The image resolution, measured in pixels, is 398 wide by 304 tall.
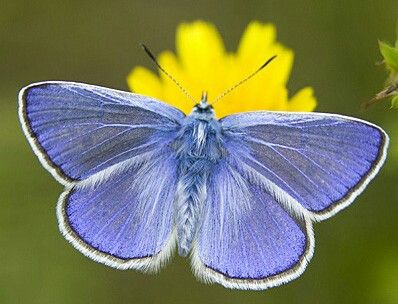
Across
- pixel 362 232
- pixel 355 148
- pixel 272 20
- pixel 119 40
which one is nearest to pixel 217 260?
pixel 355 148

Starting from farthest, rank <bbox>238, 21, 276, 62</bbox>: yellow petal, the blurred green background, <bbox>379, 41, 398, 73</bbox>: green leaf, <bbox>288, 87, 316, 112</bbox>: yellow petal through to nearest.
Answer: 1. the blurred green background
2. <bbox>238, 21, 276, 62</bbox>: yellow petal
3. <bbox>288, 87, 316, 112</bbox>: yellow petal
4. <bbox>379, 41, 398, 73</bbox>: green leaf

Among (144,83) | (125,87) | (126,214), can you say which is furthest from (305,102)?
(125,87)

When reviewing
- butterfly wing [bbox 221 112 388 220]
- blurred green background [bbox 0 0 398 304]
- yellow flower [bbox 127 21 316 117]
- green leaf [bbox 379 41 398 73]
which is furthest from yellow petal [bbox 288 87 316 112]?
green leaf [bbox 379 41 398 73]

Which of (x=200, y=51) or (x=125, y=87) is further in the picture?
(x=125, y=87)

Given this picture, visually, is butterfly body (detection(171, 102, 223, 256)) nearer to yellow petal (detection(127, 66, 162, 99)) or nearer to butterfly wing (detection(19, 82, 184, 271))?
butterfly wing (detection(19, 82, 184, 271))

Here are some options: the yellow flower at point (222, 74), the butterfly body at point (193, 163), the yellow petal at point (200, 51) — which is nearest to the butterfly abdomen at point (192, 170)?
the butterfly body at point (193, 163)

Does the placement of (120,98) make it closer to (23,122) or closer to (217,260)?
(23,122)

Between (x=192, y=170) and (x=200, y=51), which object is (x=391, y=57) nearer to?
(x=192, y=170)

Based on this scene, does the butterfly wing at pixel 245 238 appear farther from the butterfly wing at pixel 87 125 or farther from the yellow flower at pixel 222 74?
the yellow flower at pixel 222 74
